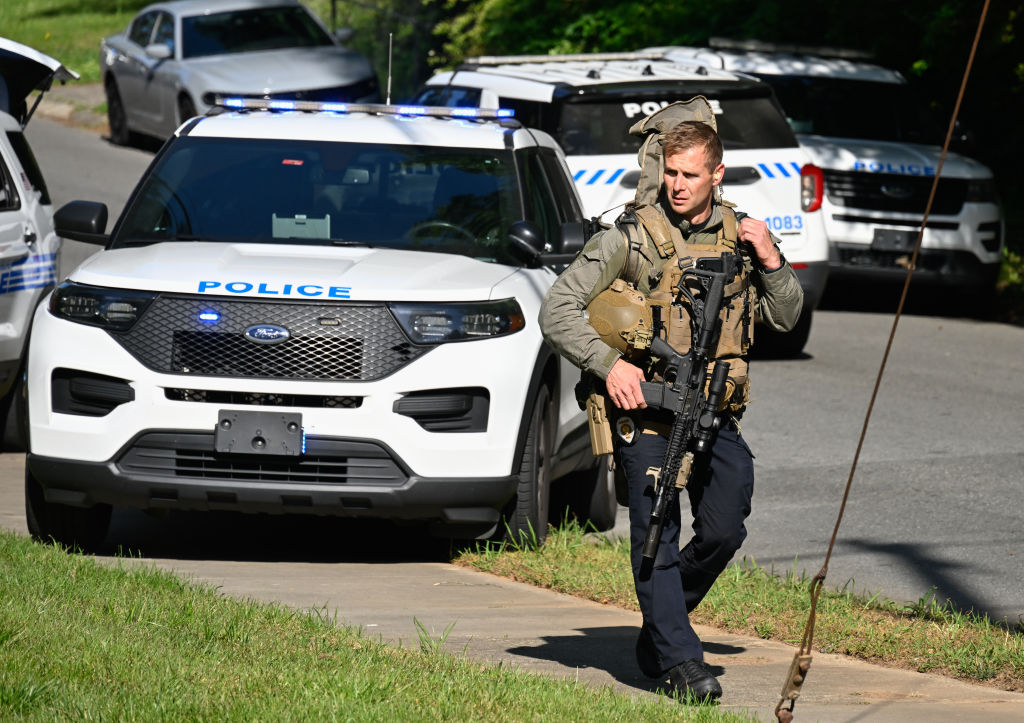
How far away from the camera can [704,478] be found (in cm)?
521

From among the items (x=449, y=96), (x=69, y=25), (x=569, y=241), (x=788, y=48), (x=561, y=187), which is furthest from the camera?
(x=69, y=25)

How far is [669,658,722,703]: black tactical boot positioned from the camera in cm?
490

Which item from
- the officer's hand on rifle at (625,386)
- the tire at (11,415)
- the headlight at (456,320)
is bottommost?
the tire at (11,415)

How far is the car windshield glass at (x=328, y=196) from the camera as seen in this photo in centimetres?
761

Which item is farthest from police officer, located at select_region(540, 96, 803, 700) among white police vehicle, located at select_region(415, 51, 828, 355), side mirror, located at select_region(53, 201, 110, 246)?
white police vehicle, located at select_region(415, 51, 828, 355)

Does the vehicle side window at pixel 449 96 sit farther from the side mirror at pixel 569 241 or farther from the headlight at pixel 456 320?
the headlight at pixel 456 320

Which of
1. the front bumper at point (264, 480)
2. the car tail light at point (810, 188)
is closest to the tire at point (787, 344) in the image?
the car tail light at point (810, 188)

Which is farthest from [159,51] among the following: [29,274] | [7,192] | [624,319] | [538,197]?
[624,319]

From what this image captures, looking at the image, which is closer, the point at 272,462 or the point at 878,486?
the point at 272,462

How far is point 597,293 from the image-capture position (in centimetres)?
510

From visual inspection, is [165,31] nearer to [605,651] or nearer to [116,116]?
[116,116]

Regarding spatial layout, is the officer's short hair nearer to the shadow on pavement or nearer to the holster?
the holster

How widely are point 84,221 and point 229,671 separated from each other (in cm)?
338

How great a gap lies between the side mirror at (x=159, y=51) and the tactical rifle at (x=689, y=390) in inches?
637
